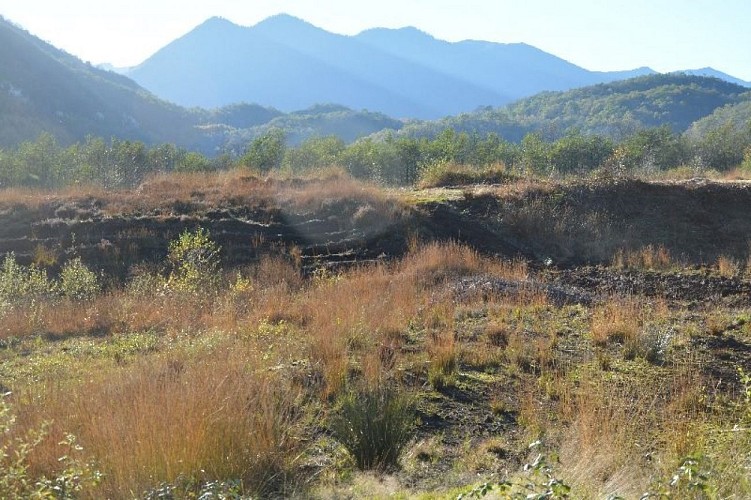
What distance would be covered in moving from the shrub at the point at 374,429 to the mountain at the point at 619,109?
353 feet

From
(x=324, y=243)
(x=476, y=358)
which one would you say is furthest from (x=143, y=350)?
(x=324, y=243)

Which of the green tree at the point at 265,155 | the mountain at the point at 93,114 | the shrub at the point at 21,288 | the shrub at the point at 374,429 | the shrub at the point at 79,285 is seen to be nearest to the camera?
the shrub at the point at 374,429

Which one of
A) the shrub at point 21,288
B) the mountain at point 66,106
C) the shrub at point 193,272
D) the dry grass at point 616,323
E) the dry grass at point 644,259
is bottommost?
the shrub at point 21,288

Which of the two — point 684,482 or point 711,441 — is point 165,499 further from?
point 711,441

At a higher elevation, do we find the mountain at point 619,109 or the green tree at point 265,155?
the mountain at point 619,109

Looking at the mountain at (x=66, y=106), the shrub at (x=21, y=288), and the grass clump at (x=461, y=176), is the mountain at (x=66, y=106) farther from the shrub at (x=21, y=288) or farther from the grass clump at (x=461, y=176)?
the shrub at (x=21, y=288)

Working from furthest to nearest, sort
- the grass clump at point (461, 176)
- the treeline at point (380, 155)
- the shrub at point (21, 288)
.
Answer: the treeline at point (380, 155), the grass clump at point (461, 176), the shrub at point (21, 288)

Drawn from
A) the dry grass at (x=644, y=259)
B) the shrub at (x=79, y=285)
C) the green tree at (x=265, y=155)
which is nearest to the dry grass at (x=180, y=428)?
the shrub at (x=79, y=285)

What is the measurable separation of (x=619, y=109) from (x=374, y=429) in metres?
135

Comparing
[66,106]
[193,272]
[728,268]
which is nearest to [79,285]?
[193,272]

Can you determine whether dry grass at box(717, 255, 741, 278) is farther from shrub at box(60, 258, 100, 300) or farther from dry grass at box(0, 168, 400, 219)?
shrub at box(60, 258, 100, 300)

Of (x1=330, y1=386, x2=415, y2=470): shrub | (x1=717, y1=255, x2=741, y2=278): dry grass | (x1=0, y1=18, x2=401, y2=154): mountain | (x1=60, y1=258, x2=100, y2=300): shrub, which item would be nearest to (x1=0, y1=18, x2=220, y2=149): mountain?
(x1=0, y1=18, x2=401, y2=154): mountain

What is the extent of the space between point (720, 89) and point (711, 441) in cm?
14973

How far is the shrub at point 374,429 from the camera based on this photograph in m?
3.71
